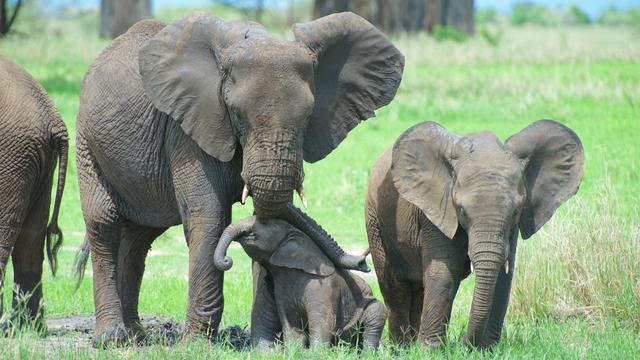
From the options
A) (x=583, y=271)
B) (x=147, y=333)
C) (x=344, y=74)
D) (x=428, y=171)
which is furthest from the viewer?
(x=583, y=271)

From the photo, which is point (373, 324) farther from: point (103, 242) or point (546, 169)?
point (103, 242)

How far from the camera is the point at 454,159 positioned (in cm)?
819

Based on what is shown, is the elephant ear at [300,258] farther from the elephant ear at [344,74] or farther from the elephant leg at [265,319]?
the elephant ear at [344,74]

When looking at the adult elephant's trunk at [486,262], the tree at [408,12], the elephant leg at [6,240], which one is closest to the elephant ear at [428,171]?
the adult elephant's trunk at [486,262]

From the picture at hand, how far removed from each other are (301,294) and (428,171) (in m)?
1.11

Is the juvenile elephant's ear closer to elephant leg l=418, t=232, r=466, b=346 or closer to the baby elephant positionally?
the baby elephant

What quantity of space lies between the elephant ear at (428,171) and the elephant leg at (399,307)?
1138 millimetres

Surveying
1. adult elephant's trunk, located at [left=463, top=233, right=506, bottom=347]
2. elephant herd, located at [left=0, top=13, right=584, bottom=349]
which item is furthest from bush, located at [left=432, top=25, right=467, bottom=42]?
adult elephant's trunk, located at [left=463, top=233, right=506, bottom=347]

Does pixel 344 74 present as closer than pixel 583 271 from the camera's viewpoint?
Yes

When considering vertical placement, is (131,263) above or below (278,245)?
below

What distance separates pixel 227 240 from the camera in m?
8.33

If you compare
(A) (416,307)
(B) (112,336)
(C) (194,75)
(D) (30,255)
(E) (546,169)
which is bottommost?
(B) (112,336)

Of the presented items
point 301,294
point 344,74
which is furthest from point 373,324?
point 344,74

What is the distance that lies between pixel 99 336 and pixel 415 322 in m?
2.21
